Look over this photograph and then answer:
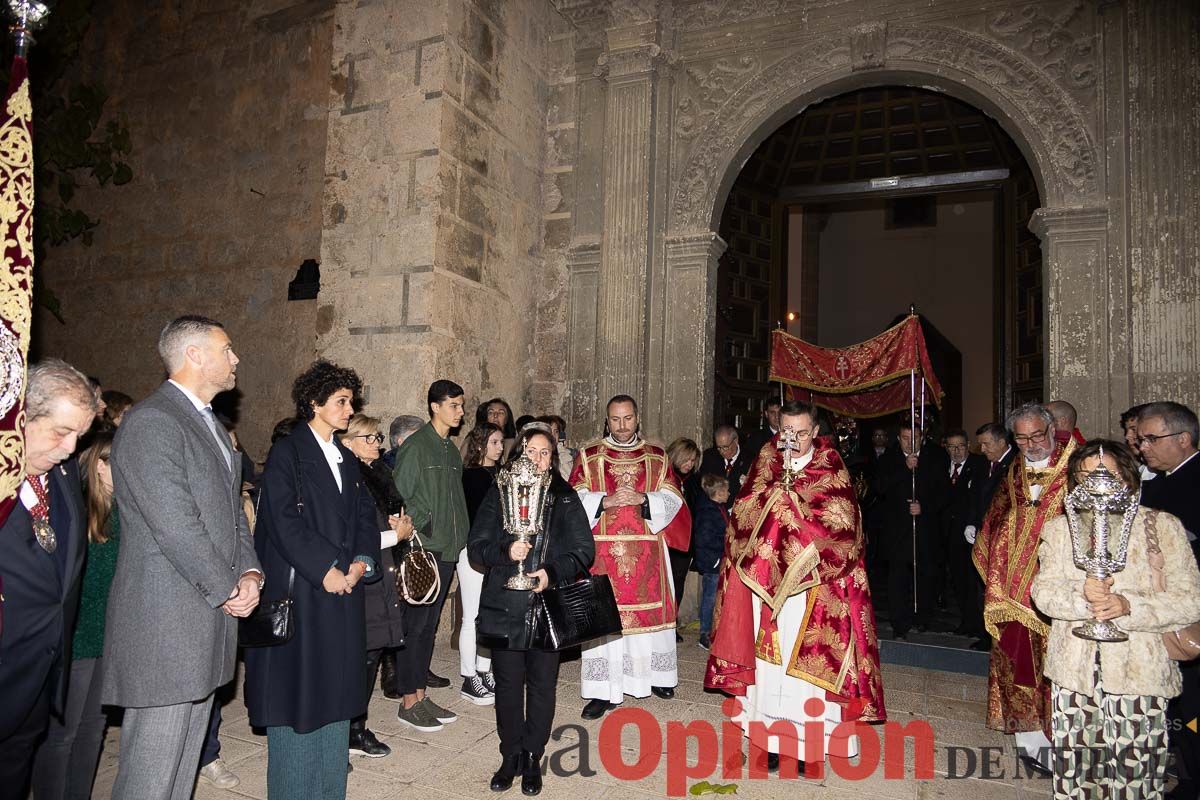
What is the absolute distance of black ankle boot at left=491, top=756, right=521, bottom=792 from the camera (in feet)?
11.9

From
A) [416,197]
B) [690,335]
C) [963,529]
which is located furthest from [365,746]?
[963,529]

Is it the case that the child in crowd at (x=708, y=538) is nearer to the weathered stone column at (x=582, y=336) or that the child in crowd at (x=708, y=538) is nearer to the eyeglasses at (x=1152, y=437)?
the weathered stone column at (x=582, y=336)

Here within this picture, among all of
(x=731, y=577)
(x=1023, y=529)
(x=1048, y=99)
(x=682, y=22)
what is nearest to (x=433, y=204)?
(x=682, y=22)

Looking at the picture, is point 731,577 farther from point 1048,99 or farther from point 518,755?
point 1048,99

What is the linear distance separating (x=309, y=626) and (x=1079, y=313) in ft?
21.7

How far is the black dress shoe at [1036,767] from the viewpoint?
4.04 meters

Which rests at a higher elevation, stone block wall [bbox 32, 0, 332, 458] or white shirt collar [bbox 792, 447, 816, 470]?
stone block wall [bbox 32, 0, 332, 458]

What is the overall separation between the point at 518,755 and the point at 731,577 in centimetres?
144

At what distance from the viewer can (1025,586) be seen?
4.11 meters

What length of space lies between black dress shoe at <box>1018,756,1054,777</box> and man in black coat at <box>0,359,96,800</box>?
454 cm

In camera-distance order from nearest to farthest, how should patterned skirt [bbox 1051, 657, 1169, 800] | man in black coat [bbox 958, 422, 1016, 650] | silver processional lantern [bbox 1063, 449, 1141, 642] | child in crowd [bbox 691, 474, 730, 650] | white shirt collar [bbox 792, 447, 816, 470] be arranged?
1. silver processional lantern [bbox 1063, 449, 1141, 642]
2. patterned skirt [bbox 1051, 657, 1169, 800]
3. white shirt collar [bbox 792, 447, 816, 470]
4. man in black coat [bbox 958, 422, 1016, 650]
5. child in crowd [bbox 691, 474, 730, 650]

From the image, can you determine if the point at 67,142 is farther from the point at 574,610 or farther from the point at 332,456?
the point at 574,610

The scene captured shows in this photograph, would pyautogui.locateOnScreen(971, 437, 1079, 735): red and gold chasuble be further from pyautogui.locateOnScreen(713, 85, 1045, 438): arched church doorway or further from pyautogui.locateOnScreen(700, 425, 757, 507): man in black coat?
pyautogui.locateOnScreen(713, 85, 1045, 438): arched church doorway

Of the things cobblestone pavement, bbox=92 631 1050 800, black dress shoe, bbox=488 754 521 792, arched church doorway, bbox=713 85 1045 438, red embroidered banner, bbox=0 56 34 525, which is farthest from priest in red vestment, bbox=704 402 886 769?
arched church doorway, bbox=713 85 1045 438
